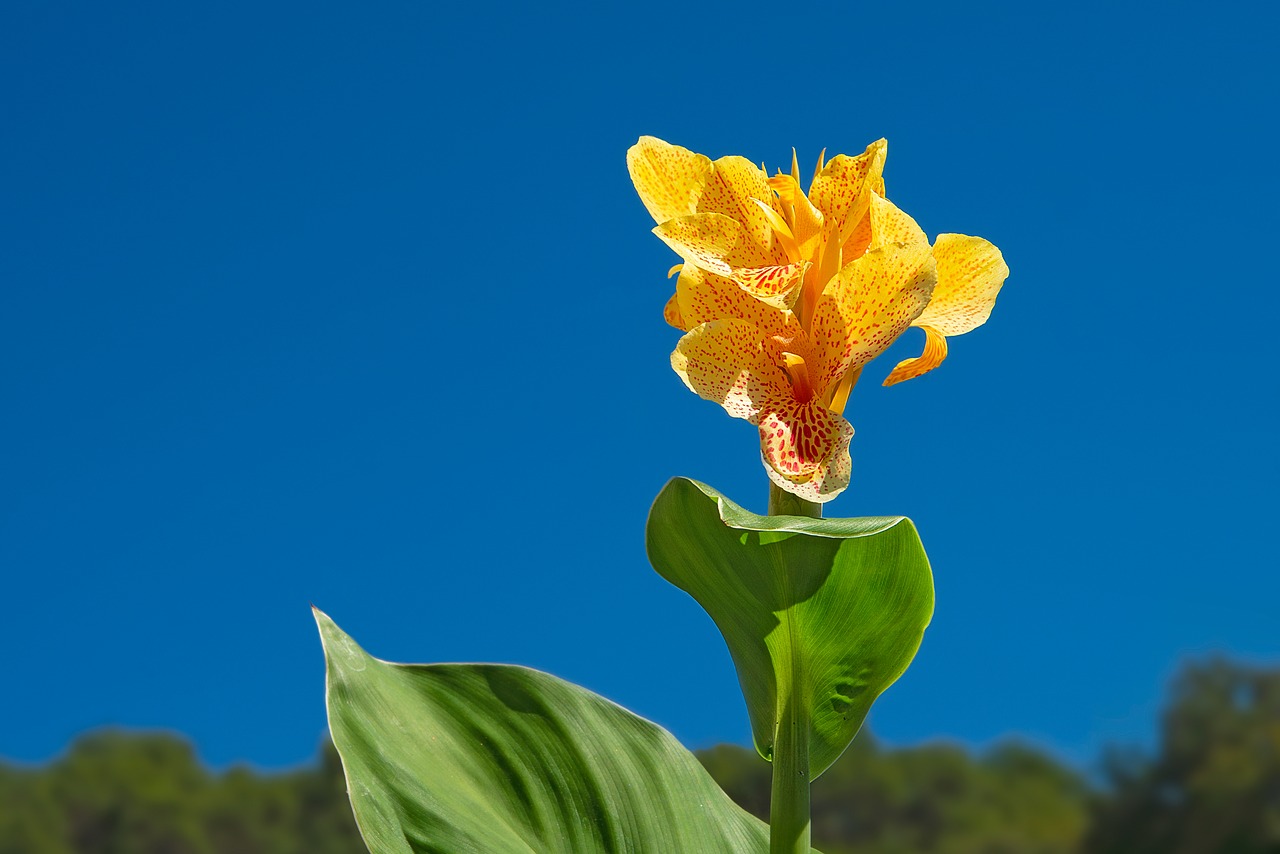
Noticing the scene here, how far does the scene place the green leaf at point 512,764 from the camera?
845 millimetres

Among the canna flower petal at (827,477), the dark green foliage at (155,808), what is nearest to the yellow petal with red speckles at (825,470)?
the canna flower petal at (827,477)

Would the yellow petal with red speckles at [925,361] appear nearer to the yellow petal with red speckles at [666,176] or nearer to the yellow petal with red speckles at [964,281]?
the yellow petal with red speckles at [964,281]

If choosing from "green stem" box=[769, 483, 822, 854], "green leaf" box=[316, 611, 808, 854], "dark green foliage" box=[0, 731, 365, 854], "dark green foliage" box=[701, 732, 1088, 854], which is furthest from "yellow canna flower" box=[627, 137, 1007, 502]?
"dark green foliage" box=[0, 731, 365, 854]

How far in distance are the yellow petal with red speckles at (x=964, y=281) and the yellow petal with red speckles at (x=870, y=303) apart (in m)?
0.09

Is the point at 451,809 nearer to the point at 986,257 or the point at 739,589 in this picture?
the point at 739,589

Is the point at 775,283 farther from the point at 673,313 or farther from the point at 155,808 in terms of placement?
the point at 155,808

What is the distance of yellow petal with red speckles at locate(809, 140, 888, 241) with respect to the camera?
2.74 feet

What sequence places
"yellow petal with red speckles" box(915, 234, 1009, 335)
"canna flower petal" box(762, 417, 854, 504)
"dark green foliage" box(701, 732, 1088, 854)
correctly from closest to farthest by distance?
"canna flower petal" box(762, 417, 854, 504) → "yellow petal with red speckles" box(915, 234, 1009, 335) → "dark green foliage" box(701, 732, 1088, 854)

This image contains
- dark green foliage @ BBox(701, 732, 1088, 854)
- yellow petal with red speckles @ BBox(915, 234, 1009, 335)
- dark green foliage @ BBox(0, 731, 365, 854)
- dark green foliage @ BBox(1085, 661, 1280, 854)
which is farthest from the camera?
dark green foliage @ BBox(0, 731, 365, 854)

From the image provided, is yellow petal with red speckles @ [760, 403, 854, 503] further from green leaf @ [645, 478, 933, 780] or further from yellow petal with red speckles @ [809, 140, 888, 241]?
yellow petal with red speckles @ [809, 140, 888, 241]

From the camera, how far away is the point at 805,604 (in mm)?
803

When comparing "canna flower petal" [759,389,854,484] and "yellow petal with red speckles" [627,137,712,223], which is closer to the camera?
"canna flower petal" [759,389,854,484]

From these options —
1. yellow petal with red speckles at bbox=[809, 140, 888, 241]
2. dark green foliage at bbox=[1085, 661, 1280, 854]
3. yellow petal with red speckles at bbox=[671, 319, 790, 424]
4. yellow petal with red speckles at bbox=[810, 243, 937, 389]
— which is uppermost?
dark green foliage at bbox=[1085, 661, 1280, 854]

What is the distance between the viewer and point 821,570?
785 millimetres
